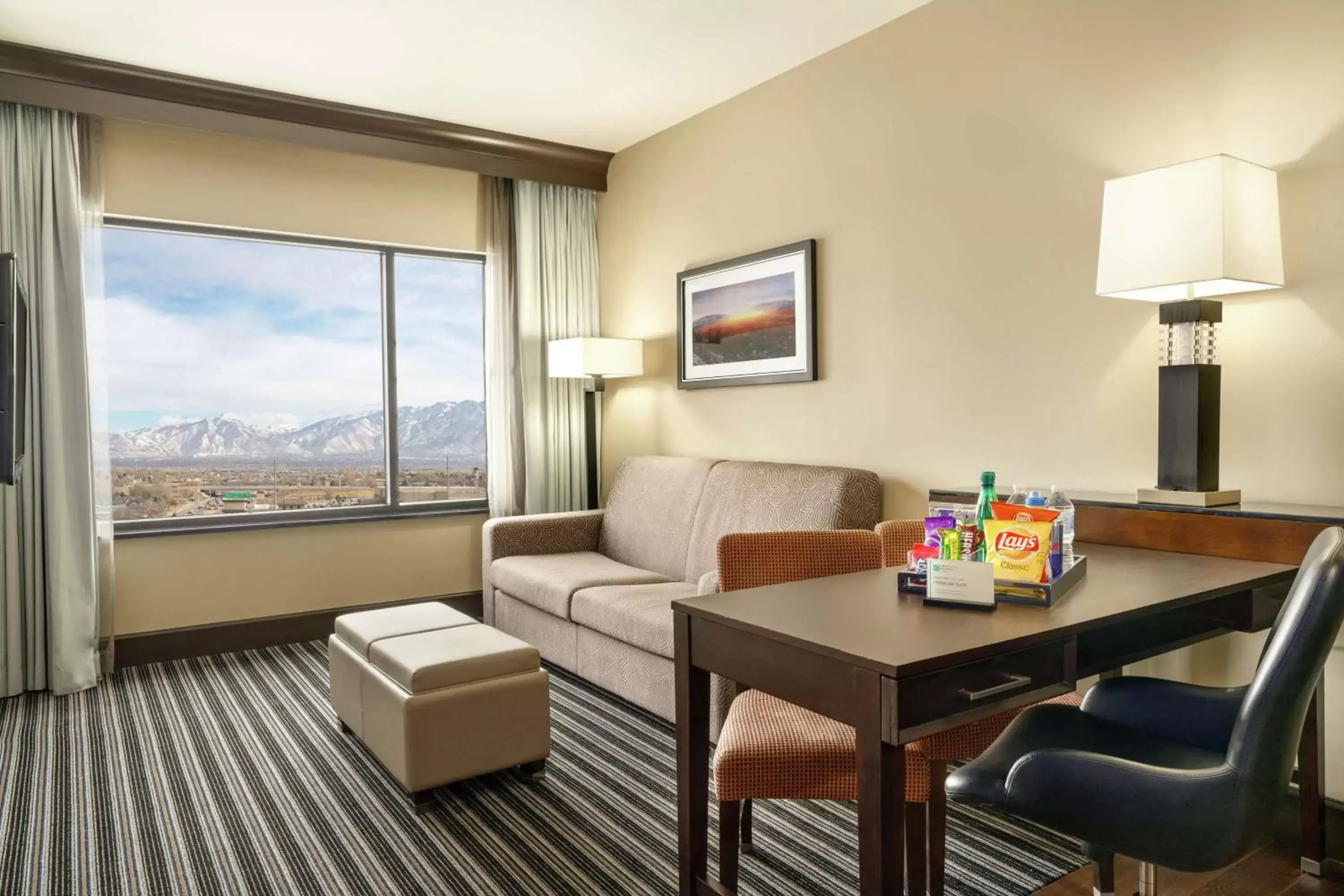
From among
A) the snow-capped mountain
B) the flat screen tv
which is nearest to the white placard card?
the flat screen tv

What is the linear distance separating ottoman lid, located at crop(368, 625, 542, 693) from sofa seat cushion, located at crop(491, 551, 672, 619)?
823mm

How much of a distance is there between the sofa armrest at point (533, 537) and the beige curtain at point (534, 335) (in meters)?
0.43

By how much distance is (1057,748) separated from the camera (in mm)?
1693

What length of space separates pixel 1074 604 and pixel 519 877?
1.56 meters

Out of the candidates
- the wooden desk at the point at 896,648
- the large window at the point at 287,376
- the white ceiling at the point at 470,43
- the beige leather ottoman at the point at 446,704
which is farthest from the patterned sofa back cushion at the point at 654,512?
the wooden desk at the point at 896,648

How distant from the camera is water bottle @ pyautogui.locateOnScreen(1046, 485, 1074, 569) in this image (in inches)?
77.6

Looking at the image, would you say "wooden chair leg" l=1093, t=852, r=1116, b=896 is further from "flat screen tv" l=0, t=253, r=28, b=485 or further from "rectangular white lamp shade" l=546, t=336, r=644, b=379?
"rectangular white lamp shade" l=546, t=336, r=644, b=379

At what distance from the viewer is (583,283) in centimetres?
556

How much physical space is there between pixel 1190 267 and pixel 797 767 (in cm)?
157

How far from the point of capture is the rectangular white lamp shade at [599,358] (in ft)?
15.9

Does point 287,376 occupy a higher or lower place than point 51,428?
higher

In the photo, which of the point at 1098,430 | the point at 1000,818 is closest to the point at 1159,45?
the point at 1098,430

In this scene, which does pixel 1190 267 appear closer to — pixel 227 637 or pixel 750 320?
pixel 750 320

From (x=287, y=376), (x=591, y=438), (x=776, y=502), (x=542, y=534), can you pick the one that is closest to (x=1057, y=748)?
(x=776, y=502)
